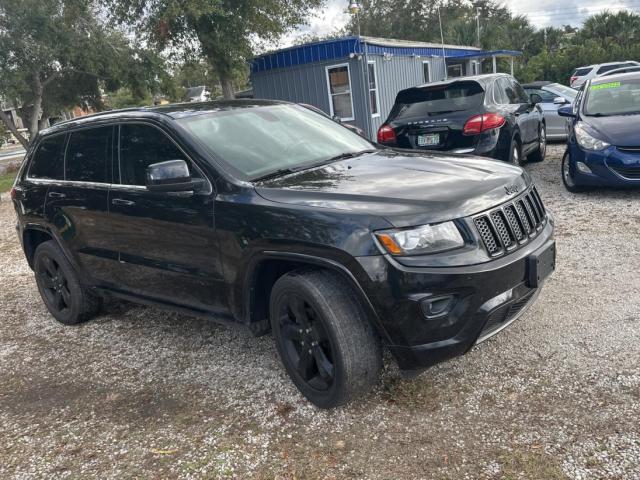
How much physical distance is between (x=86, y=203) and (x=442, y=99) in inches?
211

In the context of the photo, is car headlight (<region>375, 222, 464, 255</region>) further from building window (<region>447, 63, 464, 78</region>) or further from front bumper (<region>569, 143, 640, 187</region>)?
building window (<region>447, 63, 464, 78</region>)

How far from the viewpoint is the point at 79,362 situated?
451 cm

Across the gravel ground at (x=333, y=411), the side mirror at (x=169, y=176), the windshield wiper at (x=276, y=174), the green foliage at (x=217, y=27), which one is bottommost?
the gravel ground at (x=333, y=411)

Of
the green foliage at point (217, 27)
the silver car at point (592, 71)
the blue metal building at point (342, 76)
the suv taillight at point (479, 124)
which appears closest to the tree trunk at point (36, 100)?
the green foliage at point (217, 27)

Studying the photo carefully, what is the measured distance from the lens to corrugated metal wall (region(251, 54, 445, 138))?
17.3m

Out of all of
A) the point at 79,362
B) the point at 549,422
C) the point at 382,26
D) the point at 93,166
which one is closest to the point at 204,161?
the point at 93,166

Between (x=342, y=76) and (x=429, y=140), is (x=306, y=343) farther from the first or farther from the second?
(x=342, y=76)

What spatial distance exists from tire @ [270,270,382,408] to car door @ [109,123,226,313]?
21.6 inches

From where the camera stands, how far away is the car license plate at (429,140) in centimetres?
788

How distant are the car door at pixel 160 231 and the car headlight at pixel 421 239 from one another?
121 cm

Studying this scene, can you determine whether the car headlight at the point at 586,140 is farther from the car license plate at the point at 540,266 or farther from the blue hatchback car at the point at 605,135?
the car license plate at the point at 540,266

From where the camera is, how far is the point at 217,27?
17.9 m

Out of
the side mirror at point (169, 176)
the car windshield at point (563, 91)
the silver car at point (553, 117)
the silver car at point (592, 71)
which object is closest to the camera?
the side mirror at point (169, 176)

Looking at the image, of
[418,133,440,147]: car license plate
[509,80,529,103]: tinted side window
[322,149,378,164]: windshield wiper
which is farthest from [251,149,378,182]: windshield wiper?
[509,80,529,103]: tinted side window
